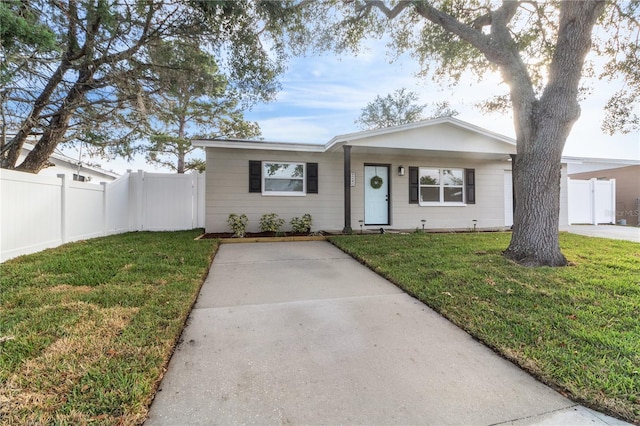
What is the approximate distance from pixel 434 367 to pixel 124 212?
9.12m

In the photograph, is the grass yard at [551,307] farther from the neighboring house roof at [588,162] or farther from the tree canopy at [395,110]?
the tree canopy at [395,110]

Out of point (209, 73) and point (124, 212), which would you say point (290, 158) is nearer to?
point (209, 73)

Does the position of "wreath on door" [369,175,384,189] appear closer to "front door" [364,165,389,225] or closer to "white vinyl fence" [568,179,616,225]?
"front door" [364,165,389,225]

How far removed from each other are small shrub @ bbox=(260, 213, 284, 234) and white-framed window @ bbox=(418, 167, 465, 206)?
4718mm

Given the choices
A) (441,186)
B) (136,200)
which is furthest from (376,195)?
(136,200)

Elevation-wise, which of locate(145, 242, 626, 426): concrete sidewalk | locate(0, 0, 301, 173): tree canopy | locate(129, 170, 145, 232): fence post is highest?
locate(0, 0, 301, 173): tree canopy

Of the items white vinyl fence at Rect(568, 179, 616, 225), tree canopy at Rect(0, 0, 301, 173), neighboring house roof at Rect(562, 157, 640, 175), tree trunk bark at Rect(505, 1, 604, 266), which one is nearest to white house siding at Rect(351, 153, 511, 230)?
neighboring house roof at Rect(562, 157, 640, 175)

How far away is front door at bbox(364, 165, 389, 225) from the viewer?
30.4ft

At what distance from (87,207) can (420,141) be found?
8.42 meters

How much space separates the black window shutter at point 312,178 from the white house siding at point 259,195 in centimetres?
12

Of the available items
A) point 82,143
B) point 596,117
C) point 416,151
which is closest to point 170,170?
point 82,143

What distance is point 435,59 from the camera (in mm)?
8117

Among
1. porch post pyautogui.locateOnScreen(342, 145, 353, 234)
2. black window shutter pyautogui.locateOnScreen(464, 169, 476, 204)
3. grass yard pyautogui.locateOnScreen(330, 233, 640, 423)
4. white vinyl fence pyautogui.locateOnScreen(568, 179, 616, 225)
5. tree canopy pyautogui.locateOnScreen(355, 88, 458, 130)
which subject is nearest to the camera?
grass yard pyautogui.locateOnScreen(330, 233, 640, 423)

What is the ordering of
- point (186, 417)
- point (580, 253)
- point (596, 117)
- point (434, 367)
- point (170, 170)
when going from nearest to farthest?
point (186, 417) < point (434, 367) < point (580, 253) < point (596, 117) < point (170, 170)
